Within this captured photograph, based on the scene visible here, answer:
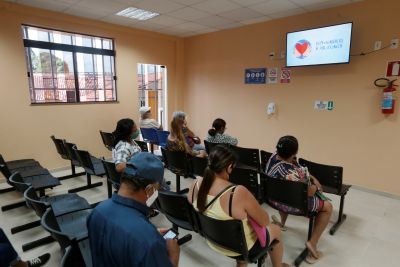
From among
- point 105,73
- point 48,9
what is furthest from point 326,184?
point 48,9

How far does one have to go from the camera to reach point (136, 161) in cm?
103

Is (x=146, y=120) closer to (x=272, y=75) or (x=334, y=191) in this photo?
(x=272, y=75)

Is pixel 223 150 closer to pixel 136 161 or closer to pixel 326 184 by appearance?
pixel 136 161

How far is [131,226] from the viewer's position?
2.92ft

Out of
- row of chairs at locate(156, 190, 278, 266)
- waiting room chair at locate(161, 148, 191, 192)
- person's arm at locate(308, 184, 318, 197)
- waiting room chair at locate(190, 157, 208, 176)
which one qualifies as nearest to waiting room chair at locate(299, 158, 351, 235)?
person's arm at locate(308, 184, 318, 197)

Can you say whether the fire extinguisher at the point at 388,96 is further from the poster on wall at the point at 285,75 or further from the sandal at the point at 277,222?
the sandal at the point at 277,222

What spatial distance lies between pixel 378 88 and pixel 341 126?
28.2 inches

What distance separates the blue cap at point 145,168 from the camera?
101 cm

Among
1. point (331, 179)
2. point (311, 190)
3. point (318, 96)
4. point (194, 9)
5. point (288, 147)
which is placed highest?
point (194, 9)

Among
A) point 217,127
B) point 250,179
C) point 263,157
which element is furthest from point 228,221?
point 217,127

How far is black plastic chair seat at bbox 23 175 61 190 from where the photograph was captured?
2.71m

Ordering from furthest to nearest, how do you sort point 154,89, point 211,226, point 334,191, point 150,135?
point 154,89
point 150,135
point 334,191
point 211,226

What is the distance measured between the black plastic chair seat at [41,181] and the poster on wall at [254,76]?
3.71 meters

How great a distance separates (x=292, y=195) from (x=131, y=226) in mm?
1571
